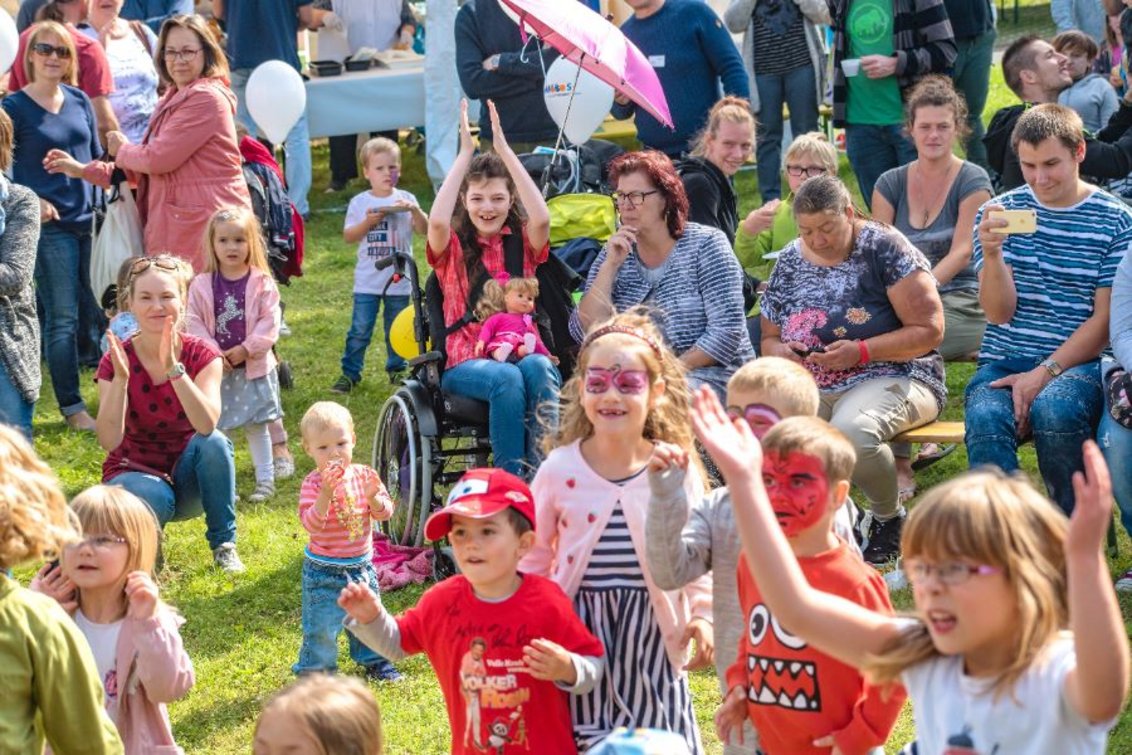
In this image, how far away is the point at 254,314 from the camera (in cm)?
744

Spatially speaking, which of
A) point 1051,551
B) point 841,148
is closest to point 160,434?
point 1051,551

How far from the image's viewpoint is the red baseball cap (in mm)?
3867

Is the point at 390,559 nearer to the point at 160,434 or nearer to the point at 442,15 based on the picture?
the point at 160,434

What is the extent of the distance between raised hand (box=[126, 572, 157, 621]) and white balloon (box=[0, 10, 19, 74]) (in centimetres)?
571

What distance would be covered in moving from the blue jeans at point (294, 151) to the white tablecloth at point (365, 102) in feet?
1.25

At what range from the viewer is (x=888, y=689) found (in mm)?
3109

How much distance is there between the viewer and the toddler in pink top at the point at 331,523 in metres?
5.34

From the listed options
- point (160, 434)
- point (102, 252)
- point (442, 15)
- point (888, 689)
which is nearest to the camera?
point (888, 689)

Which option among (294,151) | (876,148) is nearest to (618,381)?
(876,148)

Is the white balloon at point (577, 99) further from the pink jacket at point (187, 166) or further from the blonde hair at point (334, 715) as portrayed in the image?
the blonde hair at point (334, 715)

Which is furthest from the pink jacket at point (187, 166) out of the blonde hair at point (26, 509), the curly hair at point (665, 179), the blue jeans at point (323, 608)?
the blonde hair at point (26, 509)

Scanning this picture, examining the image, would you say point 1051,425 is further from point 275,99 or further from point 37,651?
point 275,99

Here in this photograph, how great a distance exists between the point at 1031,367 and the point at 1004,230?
57 centimetres

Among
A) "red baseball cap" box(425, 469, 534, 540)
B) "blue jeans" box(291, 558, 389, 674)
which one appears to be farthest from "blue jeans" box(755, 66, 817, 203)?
"red baseball cap" box(425, 469, 534, 540)
